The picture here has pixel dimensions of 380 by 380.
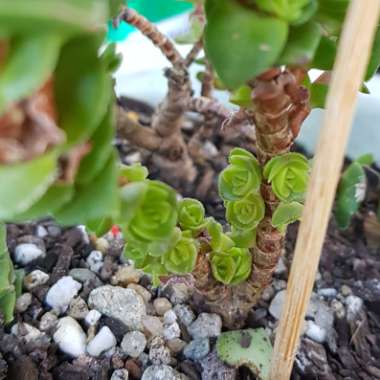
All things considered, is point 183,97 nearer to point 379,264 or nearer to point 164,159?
point 164,159

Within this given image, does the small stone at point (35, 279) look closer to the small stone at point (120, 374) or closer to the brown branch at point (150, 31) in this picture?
the small stone at point (120, 374)

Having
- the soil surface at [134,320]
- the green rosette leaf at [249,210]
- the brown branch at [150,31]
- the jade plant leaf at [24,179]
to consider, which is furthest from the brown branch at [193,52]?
the jade plant leaf at [24,179]

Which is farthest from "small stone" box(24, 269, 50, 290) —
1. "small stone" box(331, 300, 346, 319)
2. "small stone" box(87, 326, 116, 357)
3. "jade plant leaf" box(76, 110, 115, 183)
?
"jade plant leaf" box(76, 110, 115, 183)

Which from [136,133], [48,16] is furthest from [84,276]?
[48,16]

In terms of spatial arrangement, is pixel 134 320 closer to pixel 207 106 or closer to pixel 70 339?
pixel 70 339

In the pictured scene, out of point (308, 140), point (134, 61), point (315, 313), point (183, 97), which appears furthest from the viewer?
point (134, 61)

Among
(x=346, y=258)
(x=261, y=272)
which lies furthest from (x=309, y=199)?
→ (x=346, y=258)

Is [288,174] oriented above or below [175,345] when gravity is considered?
above
